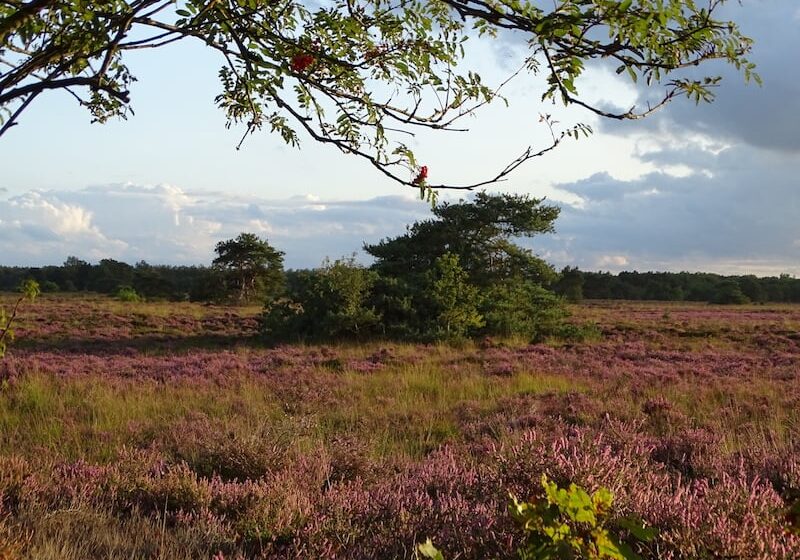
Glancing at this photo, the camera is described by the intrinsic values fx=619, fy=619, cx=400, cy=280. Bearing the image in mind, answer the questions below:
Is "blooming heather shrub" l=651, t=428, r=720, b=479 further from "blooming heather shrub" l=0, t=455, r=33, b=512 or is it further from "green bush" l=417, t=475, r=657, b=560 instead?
"blooming heather shrub" l=0, t=455, r=33, b=512

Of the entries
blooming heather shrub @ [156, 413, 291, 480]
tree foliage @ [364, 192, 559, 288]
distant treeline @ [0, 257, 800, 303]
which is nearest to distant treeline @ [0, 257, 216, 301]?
distant treeline @ [0, 257, 800, 303]

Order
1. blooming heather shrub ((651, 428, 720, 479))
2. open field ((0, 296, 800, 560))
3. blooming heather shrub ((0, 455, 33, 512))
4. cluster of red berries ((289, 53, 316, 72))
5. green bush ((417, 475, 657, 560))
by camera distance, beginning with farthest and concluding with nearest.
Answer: blooming heather shrub ((651, 428, 720, 479)), blooming heather shrub ((0, 455, 33, 512)), cluster of red berries ((289, 53, 316, 72)), open field ((0, 296, 800, 560)), green bush ((417, 475, 657, 560))

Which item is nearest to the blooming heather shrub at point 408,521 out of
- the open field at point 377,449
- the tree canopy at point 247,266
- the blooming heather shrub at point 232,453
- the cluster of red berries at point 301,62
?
the open field at point 377,449

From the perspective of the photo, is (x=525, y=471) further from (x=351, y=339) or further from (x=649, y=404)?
(x=351, y=339)

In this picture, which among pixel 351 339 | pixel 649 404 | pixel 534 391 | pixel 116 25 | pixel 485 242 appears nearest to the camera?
pixel 116 25

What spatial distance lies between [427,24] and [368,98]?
0.57m

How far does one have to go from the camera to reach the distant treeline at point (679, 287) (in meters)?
65.0

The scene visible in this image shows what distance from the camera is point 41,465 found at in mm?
5023

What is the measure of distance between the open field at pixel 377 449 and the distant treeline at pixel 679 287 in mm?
49789

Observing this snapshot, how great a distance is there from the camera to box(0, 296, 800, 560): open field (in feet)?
10.0

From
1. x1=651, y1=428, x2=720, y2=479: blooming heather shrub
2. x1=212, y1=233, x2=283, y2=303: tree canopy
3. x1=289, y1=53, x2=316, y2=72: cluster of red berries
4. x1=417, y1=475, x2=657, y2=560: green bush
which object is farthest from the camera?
x1=212, y1=233, x2=283, y2=303: tree canopy

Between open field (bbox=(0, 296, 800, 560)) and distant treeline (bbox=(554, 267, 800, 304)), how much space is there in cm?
4979

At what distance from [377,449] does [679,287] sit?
76185mm

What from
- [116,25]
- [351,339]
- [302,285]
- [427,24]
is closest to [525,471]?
[427,24]
